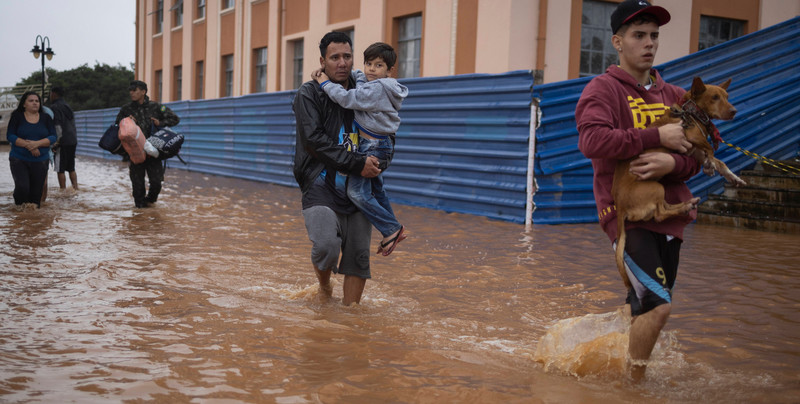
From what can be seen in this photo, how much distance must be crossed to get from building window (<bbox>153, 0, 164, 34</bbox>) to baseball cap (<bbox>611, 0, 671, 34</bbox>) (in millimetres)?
32233

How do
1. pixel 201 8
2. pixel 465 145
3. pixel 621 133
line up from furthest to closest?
pixel 201 8 → pixel 465 145 → pixel 621 133

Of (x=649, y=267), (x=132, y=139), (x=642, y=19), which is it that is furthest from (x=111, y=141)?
(x=649, y=267)

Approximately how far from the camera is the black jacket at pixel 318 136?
4.57 meters

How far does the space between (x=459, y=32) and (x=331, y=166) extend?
11447mm

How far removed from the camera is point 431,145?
12.5 metres

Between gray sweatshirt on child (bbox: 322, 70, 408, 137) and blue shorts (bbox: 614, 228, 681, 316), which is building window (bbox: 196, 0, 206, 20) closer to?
gray sweatshirt on child (bbox: 322, 70, 408, 137)

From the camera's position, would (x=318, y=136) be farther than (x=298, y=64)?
No

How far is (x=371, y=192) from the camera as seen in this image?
4.89 metres

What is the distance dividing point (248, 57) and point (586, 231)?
17560 millimetres

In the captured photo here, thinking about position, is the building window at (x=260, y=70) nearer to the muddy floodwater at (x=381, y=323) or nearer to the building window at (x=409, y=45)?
the building window at (x=409, y=45)

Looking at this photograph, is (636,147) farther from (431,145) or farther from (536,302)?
(431,145)

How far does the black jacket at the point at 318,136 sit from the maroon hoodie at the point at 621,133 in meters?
1.65

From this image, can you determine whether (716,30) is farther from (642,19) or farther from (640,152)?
(640,152)

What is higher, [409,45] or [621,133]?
[409,45]
